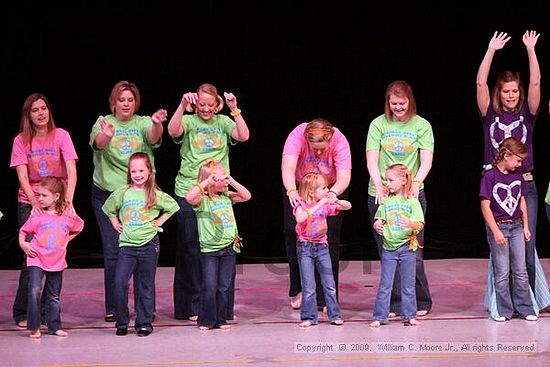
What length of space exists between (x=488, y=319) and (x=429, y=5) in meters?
3.00

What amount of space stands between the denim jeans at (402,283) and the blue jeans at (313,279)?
0.83ft

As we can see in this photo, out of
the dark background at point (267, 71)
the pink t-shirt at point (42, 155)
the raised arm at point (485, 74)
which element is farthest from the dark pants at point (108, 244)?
the raised arm at point (485, 74)

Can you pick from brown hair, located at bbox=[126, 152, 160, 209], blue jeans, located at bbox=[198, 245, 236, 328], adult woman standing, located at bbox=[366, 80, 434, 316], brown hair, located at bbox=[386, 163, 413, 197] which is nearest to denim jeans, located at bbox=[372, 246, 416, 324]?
adult woman standing, located at bbox=[366, 80, 434, 316]

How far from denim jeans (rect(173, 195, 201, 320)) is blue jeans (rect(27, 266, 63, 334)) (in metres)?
0.75

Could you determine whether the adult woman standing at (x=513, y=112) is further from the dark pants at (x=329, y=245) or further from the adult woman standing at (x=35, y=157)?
the adult woman standing at (x=35, y=157)

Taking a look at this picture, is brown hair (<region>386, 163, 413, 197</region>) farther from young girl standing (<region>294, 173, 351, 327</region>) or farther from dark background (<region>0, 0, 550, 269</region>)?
dark background (<region>0, 0, 550, 269</region>)

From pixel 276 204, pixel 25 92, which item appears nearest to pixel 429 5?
pixel 276 204

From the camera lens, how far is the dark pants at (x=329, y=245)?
22.5 feet

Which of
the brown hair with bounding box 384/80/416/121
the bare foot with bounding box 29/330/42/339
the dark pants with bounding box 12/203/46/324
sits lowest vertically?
the bare foot with bounding box 29/330/42/339

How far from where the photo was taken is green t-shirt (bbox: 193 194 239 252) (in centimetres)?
645

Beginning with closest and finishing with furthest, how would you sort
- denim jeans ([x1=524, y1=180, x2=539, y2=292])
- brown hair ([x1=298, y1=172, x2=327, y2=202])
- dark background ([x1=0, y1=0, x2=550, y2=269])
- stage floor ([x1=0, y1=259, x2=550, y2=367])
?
stage floor ([x1=0, y1=259, x2=550, y2=367]) → brown hair ([x1=298, y1=172, x2=327, y2=202]) → denim jeans ([x1=524, y1=180, x2=539, y2=292]) → dark background ([x1=0, y1=0, x2=550, y2=269])

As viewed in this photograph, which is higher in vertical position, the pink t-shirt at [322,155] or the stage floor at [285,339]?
the pink t-shirt at [322,155]

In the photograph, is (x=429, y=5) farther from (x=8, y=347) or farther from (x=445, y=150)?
(x=8, y=347)

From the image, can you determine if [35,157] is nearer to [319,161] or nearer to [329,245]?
[319,161]
